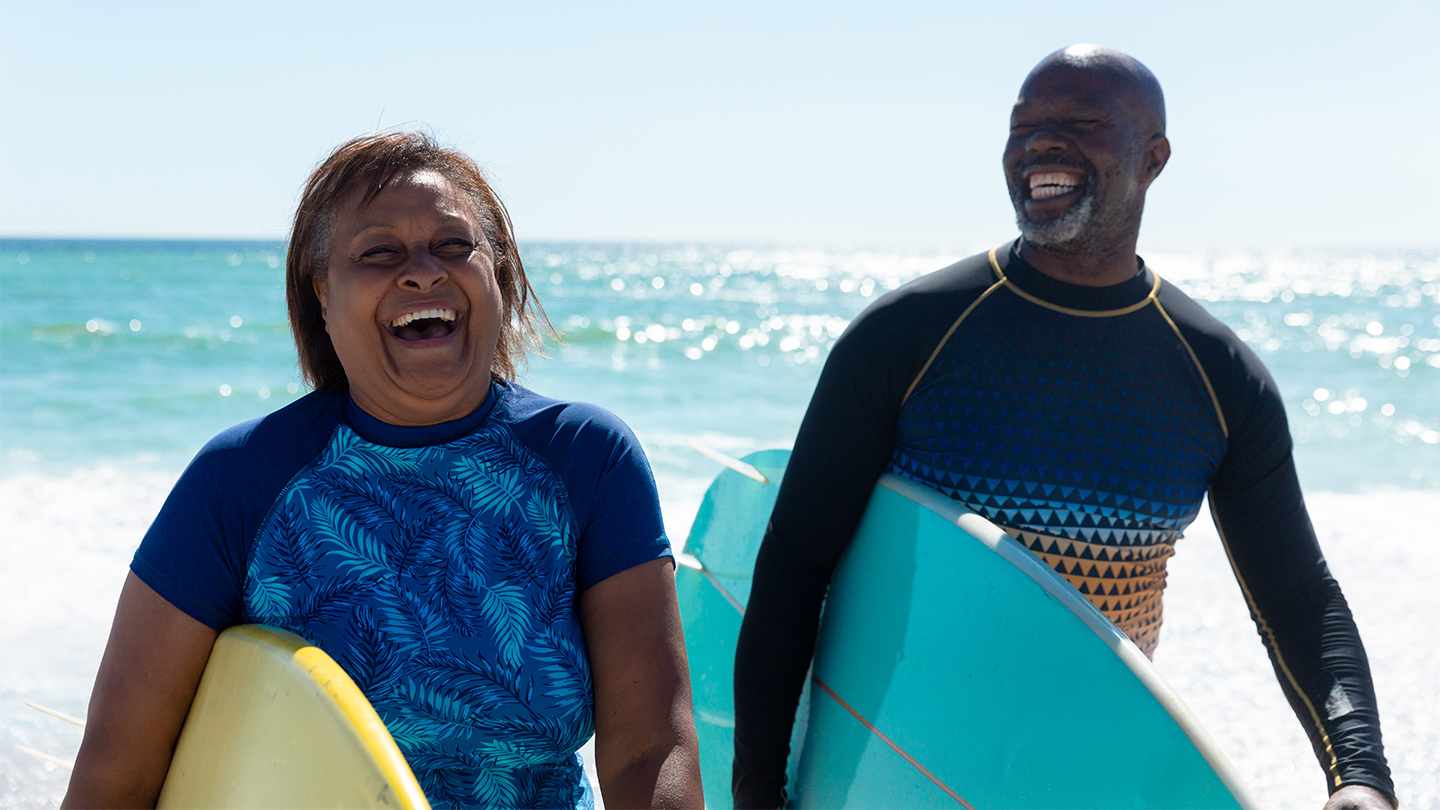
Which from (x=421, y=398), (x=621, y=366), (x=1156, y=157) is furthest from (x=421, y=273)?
(x=621, y=366)

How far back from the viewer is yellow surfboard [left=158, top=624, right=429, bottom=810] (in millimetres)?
1114

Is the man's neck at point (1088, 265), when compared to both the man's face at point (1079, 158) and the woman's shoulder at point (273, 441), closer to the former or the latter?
the man's face at point (1079, 158)

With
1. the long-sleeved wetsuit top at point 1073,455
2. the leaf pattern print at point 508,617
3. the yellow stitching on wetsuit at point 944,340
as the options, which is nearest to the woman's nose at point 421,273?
the leaf pattern print at point 508,617

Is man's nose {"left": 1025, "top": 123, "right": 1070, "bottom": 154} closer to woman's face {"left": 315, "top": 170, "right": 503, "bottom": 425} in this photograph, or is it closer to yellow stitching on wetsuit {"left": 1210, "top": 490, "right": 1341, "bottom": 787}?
yellow stitching on wetsuit {"left": 1210, "top": 490, "right": 1341, "bottom": 787}

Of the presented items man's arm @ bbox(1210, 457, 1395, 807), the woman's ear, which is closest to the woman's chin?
the woman's ear

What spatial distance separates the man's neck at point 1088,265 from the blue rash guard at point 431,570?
781 millimetres

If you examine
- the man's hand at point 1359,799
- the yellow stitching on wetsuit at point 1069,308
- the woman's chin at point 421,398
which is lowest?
the man's hand at point 1359,799

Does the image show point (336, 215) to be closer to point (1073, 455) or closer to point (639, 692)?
point (639, 692)

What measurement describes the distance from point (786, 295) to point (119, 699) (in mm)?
25019

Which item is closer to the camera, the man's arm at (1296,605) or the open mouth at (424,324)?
the open mouth at (424,324)

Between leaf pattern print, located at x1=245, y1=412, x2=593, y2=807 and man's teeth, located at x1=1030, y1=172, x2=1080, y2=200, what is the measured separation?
0.89m

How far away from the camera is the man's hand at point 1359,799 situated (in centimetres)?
153

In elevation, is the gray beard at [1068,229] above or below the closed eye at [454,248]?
above

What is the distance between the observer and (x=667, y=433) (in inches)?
344
